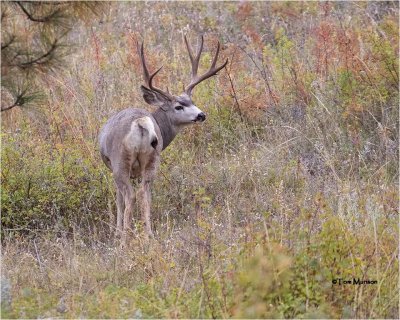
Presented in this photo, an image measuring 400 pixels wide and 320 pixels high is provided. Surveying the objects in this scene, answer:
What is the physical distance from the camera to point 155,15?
14.9m

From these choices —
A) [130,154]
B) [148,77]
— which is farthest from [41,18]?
[148,77]

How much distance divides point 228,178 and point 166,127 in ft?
3.04

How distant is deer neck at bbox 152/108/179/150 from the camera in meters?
10.1

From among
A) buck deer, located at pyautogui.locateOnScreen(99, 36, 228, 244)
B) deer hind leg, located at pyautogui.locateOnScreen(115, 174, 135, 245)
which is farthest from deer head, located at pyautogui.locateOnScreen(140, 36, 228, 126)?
deer hind leg, located at pyautogui.locateOnScreen(115, 174, 135, 245)

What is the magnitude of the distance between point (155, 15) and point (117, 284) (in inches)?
344

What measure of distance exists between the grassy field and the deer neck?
186mm

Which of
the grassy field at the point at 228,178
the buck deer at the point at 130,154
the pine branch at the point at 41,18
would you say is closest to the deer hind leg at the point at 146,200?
the buck deer at the point at 130,154

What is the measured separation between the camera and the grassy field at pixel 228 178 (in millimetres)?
5953

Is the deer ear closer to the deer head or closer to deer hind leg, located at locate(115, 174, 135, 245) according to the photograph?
the deer head

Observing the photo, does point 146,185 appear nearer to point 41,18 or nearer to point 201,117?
point 201,117

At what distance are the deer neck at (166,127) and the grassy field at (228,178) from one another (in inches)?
7.3

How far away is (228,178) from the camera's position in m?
9.75

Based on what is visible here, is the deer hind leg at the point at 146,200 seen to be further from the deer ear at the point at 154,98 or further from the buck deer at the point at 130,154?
the deer ear at the point at 154,98

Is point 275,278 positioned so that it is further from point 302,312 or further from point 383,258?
point 383,258
